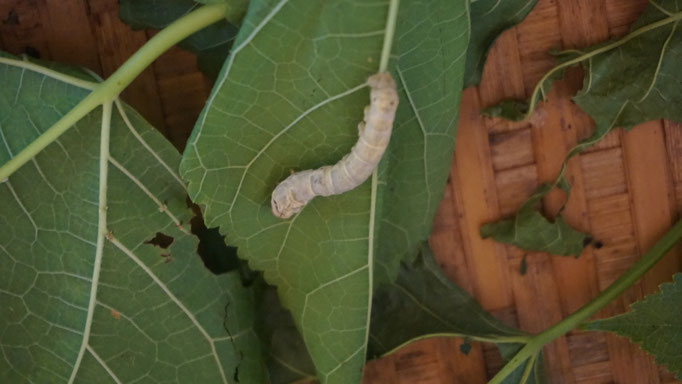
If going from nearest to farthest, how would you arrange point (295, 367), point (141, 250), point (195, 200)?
point (195, 200), point (141, 250), point (295, 367)

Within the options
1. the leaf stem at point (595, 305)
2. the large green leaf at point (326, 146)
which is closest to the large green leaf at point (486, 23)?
the large green leaf at point (326, 146)

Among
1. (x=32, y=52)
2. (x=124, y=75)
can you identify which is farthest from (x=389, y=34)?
(x=32, y=52)

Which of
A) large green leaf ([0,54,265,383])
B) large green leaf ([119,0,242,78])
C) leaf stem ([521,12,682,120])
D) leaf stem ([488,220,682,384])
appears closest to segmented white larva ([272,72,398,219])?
large green leaf ([0,54,265,383])

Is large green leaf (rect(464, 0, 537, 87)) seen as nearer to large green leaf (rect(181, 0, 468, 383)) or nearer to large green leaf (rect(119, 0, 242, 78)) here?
large green leaf (rect(181, 0, 468, 383))

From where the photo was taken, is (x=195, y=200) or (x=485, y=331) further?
(x=485, y=331)

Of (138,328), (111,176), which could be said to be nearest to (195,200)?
(111,176)

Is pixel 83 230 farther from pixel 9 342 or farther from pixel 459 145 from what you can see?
pixel 459 145
